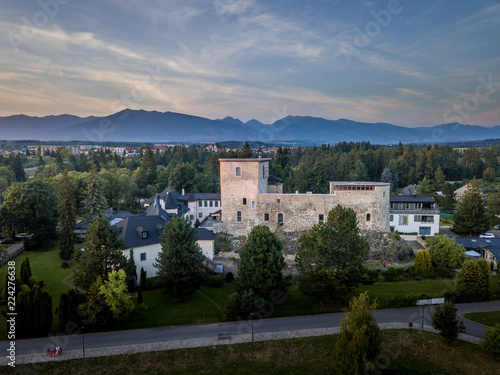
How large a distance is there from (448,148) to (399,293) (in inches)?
3653

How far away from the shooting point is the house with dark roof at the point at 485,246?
33906 millimetres

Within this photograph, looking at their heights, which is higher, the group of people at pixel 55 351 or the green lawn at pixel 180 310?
the group of people at pixel 55 351

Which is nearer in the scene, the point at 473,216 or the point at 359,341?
the point at 359,341

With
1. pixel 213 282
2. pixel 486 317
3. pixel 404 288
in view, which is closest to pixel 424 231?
pixel 404 288

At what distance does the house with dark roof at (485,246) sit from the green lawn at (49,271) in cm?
4114

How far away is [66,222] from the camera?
116 ft

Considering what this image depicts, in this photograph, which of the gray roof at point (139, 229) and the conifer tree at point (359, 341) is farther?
the gray roof at point (139, 229)

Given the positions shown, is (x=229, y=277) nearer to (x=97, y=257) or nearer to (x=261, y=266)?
(x=261, y=266)

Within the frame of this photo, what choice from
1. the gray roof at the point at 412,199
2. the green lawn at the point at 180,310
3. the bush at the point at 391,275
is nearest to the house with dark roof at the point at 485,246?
the gray roof at the point at 412,199

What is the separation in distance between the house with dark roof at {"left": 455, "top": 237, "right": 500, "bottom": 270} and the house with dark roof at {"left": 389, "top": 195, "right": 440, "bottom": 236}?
667 cm

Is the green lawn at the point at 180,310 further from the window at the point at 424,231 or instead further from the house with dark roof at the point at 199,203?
the window at the point at 424,231

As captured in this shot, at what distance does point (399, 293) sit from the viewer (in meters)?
26.6

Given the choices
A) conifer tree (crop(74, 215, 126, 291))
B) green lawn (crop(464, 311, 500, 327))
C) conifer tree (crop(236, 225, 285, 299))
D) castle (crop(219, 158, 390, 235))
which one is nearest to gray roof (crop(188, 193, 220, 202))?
castle (crop(219, 158, 390, 235))

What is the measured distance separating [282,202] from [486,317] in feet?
73.0
